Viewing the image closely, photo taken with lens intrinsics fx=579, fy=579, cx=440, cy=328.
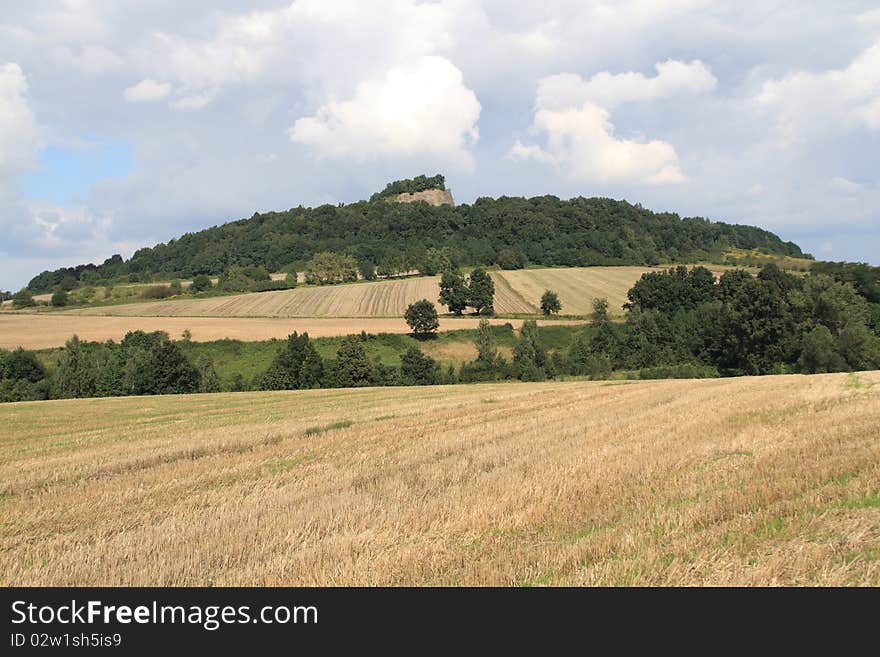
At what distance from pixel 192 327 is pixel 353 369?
41765 millimetres

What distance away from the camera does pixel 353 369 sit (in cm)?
6462

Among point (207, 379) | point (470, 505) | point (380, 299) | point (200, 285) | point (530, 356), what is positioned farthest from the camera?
point (200, 285)

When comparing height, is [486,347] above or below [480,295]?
below

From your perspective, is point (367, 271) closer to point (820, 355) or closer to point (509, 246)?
point (509, 246)

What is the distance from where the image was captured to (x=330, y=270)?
144500 millimetres

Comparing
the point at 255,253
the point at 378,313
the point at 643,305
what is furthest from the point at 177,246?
the point at 643,305

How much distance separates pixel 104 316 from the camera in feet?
353

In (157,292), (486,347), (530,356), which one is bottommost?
(530,356)

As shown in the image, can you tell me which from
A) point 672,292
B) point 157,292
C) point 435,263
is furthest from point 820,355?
point 157,292

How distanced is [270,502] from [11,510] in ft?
13.9

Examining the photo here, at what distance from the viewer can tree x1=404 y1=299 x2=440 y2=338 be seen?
84.8 metres

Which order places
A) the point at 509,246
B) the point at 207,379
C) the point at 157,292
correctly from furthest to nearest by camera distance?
the point at 509,246, the point at 157,292, the point at 207,379

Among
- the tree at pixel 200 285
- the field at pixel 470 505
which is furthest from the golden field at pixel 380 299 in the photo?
the field at pixel 470 505

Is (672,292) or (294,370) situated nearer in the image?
(294,370)
